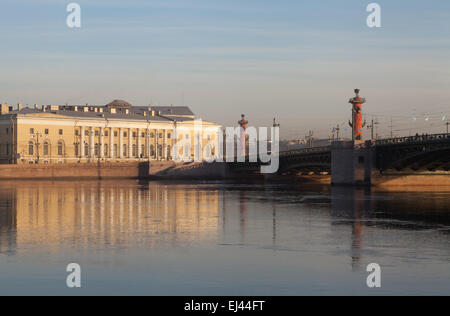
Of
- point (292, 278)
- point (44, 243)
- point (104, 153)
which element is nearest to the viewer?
point (292, 278)

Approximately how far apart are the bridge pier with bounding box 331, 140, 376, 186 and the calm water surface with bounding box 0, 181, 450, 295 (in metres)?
40.0

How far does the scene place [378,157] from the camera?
7169 centimetres

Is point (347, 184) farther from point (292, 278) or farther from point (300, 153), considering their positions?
point (292, 278)

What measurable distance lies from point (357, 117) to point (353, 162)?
759 centimetres

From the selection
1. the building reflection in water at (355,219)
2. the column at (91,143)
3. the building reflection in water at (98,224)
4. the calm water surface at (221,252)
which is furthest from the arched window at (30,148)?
the calm water surface at (221,252)

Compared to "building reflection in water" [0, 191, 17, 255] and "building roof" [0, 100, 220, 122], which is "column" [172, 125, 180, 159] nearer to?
"building roof" [0, 100, 220, 122]

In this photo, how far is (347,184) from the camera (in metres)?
72.6

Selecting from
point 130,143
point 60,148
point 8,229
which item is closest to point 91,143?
point 60,148

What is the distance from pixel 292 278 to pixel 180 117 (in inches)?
5007

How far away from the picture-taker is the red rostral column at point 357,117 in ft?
253

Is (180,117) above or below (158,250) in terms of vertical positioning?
above

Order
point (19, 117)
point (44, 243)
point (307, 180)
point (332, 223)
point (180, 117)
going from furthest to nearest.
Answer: point (180, 117) < point (19, 117) < point (307, 180) < point (332, 223) < point (44, 243)

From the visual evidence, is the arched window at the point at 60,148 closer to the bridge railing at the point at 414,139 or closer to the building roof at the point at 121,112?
the building roof at the point at 121,112
